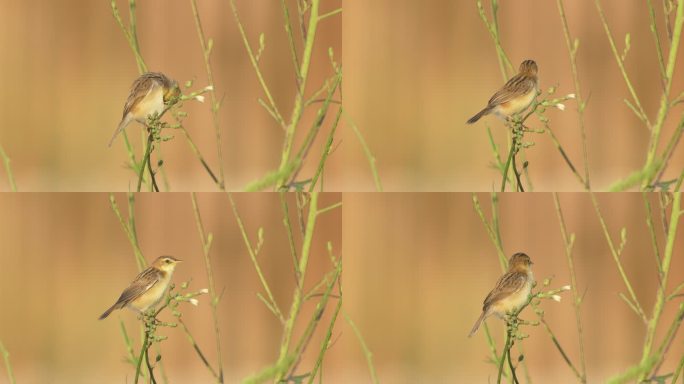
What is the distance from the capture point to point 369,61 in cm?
144

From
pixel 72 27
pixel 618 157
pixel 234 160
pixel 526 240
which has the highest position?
pixel 72 27

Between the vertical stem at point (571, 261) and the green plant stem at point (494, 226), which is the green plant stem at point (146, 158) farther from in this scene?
the vertical stem at point (571, 261)

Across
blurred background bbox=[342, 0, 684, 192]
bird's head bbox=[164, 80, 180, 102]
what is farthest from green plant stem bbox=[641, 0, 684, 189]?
bird's head bbox=[164, 80, 180, 102]

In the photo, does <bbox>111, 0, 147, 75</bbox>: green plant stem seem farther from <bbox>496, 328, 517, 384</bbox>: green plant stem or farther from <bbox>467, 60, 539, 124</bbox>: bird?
<bbox>496, 328, 517, 384</bbox>: green plant stem

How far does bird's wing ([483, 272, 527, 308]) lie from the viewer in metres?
1.42

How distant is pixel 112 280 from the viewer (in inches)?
55.6

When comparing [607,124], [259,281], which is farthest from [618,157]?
[259,281]

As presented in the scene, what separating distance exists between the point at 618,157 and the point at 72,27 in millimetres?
1019

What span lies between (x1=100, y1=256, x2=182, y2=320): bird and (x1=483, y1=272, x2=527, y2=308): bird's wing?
0.57m

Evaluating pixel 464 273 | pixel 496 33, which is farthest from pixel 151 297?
pixel 496 33

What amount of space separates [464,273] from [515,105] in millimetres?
321

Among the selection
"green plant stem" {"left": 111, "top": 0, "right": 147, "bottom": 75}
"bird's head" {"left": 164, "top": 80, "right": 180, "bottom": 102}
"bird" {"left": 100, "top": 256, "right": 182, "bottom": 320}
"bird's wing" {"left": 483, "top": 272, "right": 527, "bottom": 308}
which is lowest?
"bird's wing" {"left": 483, "top": 272, "right": 527, "bottom": 308}

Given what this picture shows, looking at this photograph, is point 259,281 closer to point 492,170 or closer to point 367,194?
point 367,194

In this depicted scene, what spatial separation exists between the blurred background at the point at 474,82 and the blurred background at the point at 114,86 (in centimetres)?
12
